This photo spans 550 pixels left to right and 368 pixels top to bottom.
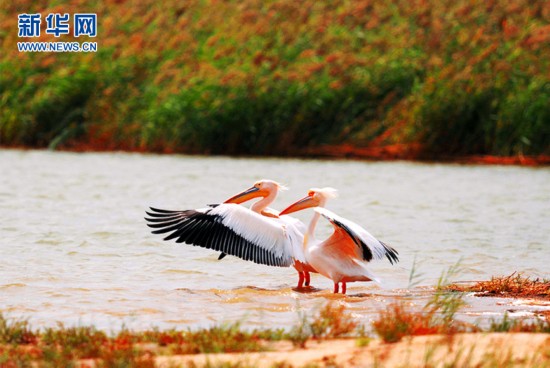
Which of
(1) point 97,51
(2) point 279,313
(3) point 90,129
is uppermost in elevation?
(1) point 97,51

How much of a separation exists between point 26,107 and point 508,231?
10982mm

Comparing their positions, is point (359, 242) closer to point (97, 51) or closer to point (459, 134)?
point (459, 134)

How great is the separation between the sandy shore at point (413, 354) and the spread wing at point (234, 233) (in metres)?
2.56

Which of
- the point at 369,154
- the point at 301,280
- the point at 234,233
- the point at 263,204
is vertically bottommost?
the point at 301,280

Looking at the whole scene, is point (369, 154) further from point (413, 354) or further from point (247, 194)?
point (413, 354)

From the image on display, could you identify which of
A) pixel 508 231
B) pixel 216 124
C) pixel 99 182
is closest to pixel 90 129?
pixel 216 124

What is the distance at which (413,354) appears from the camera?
4992 mm

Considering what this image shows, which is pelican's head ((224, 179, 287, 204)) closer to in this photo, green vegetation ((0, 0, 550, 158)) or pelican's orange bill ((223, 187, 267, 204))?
pelican's orange bill ((223, 187, 267, 204))

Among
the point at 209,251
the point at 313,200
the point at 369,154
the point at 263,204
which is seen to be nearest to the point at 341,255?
the point at 313,200

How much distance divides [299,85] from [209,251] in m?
9.32

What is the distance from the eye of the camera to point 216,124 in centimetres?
1873

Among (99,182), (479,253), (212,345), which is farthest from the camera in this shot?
(99,182)

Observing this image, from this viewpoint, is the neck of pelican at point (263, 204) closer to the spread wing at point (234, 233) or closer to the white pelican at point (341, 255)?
the spread wing at point (234, 233)

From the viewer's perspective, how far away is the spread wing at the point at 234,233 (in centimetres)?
791
